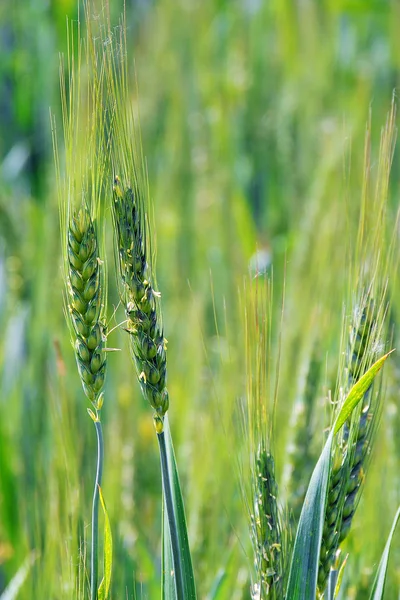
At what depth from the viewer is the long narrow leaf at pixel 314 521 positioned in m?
0.51

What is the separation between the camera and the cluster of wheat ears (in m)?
0.51

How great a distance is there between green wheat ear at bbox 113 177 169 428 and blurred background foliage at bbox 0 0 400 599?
0.07m

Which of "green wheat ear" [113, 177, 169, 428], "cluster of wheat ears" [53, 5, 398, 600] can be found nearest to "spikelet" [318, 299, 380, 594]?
"cluster of wheat ears" [53, 5, 398, 600]

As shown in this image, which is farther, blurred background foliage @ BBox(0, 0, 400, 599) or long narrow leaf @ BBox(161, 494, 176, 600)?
blurred background foliage @ BBox(0, 0, 400, 599)

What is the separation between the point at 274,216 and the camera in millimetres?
2016

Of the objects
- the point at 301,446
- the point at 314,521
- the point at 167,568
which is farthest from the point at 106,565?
the point at 301,446

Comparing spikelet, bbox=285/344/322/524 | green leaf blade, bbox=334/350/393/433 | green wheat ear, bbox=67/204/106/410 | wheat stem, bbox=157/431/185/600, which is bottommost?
spikelet, bbox=285/344/322/524

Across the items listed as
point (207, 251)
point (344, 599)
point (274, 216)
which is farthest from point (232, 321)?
point (344, 599)

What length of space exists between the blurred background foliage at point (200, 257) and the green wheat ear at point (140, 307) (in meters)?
0.07

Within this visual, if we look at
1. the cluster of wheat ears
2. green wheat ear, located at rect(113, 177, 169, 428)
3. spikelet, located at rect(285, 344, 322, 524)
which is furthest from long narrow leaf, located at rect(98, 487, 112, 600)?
spikelet, located at rect(285, 344, 322, 524)

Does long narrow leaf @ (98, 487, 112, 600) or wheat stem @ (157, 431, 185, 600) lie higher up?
wheat stem @ (157, 431, 185, 600)

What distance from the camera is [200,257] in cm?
163

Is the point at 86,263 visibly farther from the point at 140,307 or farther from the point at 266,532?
the point at 266,532

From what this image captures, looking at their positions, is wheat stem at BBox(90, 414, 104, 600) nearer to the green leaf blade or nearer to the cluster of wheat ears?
the cluster of wheat ears
